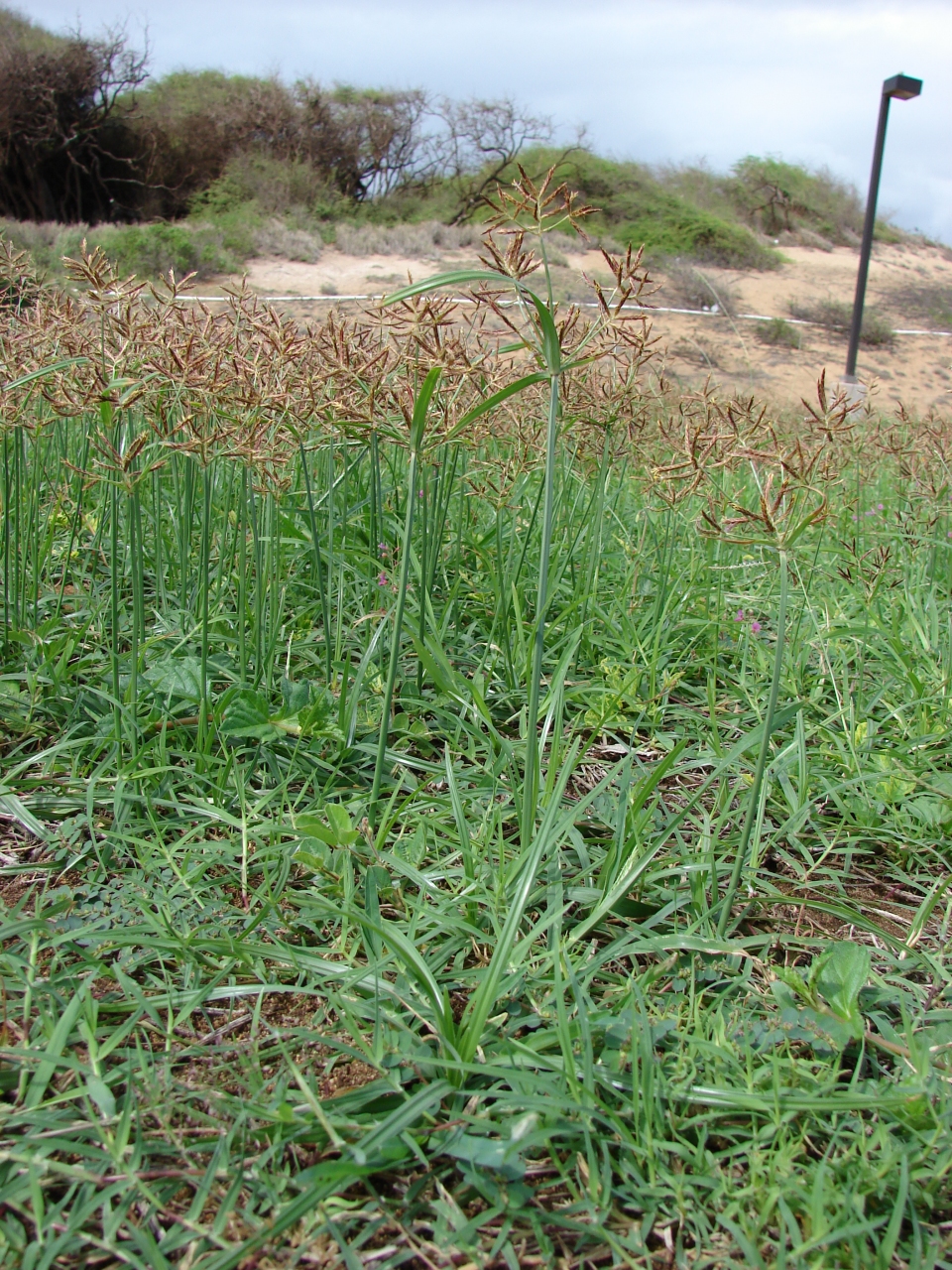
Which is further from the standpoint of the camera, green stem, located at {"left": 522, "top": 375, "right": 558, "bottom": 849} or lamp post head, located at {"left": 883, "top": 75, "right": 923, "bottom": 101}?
lamp post head, located at {"left": 883, "top": 75, "right": 923, "bottom": 101}

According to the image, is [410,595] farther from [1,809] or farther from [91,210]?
[91,210]

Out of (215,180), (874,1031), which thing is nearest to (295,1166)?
(874,1031)

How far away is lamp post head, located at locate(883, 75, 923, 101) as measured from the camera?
867 centimetres

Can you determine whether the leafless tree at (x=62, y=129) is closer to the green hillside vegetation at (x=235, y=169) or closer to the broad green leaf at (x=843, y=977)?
the green hillside vegetation at (x=235, y=169)

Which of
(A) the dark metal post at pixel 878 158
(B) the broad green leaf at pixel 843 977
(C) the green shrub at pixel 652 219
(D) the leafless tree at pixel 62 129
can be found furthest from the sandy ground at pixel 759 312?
(B) the broad green leaf at pixel 843 977

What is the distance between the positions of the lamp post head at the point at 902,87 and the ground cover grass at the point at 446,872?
8774 mm

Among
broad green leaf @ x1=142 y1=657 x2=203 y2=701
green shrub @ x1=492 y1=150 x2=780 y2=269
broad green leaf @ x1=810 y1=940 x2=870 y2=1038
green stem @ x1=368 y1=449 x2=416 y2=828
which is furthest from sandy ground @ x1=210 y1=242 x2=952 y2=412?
broad green leaf @ x1=810 y1=940 x2=870 y2=1038

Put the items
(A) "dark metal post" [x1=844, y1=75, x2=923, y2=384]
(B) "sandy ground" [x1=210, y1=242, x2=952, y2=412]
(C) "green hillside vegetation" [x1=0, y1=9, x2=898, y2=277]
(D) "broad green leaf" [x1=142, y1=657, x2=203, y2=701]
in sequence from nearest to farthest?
(D) "broad green leaf" [x1=142, y1=657, x2=203, y2=701] → (A) "dark metal post" [x1=844, y1=75, x2=923, y2=384] → (B) "sandy ground" [x1=210, y1=242, x2=952, y2=412] → (C) "green hillside vegetation" [x1=0, y1=9, x2=898, y2=277]

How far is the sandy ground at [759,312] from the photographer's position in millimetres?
12773

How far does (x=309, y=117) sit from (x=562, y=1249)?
25.6 metres

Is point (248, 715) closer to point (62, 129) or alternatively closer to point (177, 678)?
point (177, 678)

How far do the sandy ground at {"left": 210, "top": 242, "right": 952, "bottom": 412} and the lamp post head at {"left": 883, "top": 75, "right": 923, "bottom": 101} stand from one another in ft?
9.06

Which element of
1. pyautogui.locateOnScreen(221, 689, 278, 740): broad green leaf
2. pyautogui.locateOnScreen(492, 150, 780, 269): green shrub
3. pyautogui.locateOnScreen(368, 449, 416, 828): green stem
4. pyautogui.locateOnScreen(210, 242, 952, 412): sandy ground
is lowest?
pyautogui.locateOnScreen(221, 689, 278, 740): broad green leaf

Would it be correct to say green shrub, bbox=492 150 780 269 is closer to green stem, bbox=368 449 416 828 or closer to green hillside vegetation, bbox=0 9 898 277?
green hillside vegetation, bbox=0 9 898 277
